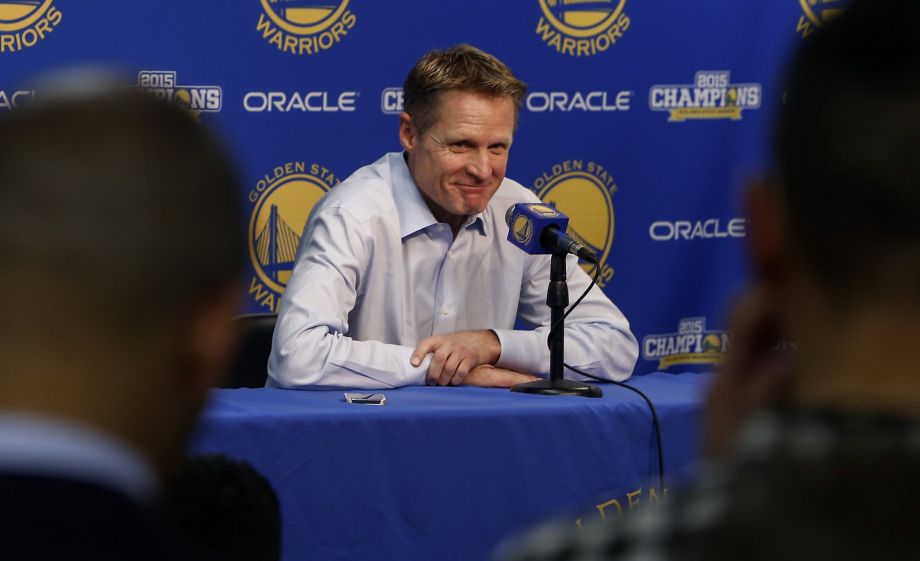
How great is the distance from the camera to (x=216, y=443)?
93.0 inches

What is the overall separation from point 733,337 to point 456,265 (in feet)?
9.08

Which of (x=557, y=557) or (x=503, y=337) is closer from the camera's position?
(x=557, y=557)

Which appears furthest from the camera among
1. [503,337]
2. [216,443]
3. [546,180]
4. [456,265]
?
[546,180]

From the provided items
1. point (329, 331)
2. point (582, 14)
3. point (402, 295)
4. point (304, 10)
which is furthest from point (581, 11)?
point (329, 331)

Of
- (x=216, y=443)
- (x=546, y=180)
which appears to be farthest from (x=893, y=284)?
(x=546, y=180)

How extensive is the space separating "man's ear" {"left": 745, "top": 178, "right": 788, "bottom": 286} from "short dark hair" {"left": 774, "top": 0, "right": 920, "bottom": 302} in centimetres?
2

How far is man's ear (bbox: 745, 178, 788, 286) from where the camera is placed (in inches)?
30.2

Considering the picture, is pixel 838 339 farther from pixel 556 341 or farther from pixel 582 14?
pixel 582 14

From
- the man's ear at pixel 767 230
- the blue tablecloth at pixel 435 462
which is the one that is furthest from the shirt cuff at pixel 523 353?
the man's ear at pixel 767 230

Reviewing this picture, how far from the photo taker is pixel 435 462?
2.48 metres

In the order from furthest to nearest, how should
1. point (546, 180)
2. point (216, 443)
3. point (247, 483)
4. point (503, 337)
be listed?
point (546, 180) → point (503, 337) → point (216, 443) → point (247, 483)

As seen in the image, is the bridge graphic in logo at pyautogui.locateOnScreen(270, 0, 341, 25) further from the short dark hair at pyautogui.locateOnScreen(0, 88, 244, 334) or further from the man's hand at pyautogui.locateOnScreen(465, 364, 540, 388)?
the short dark hair at pyautogui.locateOnScreen(0, 88, 244, 334)

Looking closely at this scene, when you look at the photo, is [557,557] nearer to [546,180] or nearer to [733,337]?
[733,337]

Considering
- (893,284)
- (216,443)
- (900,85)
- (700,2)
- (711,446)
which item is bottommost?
(216,443)
